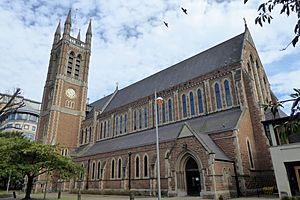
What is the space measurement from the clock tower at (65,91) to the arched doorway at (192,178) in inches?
1107

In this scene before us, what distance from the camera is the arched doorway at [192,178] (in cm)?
2234

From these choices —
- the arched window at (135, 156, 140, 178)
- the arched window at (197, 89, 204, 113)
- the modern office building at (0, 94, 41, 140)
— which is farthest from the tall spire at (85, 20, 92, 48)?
the arched window at (135, 156, 140, 178)

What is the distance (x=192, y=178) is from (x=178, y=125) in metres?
9.15

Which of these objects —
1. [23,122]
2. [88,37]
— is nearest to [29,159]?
[88,37]

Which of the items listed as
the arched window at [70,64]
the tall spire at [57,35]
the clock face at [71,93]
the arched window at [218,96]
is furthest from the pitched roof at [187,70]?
the tall spire at [57,35]

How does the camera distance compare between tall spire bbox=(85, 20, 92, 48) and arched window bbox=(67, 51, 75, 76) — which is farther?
tall spire bbox=(85, 20, 92, 48)

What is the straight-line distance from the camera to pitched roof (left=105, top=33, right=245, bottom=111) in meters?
31.4

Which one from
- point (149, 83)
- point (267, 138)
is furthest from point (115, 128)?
point (267, 138)

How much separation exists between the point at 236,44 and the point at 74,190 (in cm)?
3286

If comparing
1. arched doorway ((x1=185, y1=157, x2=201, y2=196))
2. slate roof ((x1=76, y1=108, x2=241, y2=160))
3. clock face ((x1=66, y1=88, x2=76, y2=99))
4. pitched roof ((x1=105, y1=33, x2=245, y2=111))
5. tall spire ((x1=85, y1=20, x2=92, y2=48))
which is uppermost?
tall spire ((x1=85, y1=20, x2=92, y2=48))

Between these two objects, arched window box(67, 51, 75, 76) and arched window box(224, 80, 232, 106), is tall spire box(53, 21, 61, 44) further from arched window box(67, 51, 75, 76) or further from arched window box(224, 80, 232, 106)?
arched window box(224, 80, 232, 106)

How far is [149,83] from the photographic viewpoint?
140 ft

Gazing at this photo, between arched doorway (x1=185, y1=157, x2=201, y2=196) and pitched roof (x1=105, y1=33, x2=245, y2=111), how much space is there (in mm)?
13731

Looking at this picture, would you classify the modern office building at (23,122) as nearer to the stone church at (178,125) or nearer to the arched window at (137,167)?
the stone church at (178,125)
